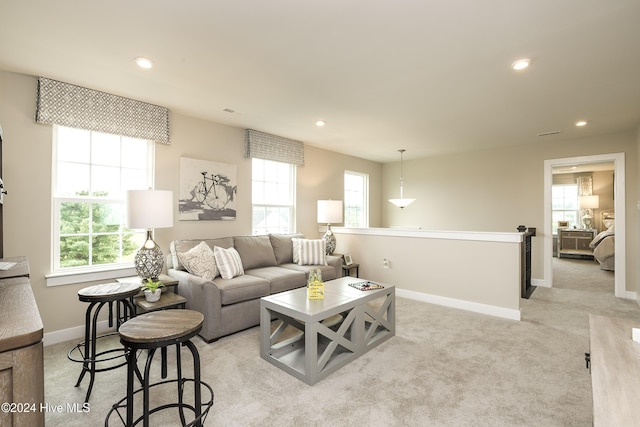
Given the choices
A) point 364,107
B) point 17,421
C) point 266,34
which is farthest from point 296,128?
point 17,421

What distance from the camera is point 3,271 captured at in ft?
5.37

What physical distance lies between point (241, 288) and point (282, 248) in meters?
1.34

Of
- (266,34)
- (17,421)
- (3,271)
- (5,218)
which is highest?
(266,34)

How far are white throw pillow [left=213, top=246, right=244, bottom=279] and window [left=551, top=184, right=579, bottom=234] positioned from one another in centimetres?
942

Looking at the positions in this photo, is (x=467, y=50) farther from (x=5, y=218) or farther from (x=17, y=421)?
(x=5, y=218)

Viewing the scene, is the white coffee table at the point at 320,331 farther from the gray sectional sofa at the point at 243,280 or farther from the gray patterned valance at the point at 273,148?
the gray patterned valance at the point at 273,148

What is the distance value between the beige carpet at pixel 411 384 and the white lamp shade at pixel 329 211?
210cm

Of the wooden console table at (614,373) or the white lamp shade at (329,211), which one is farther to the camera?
the white lamp shade at (329,211)

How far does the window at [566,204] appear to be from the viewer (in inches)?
345

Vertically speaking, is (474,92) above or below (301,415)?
above

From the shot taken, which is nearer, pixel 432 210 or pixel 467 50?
pixel 467 50

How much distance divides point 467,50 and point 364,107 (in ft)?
4.44

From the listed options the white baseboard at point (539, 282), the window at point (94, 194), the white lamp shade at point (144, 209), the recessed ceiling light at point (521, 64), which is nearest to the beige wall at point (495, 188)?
the white baseboard at point (539, 282)

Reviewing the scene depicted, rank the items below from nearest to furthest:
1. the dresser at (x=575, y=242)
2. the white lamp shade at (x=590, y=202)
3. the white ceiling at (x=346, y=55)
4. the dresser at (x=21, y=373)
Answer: the dresser at (x=21, y=373) → the white ceiling at (x=346, y=55) → the dresser at (x=575, y=242) → the white lamp shade at (x=590, y=202)
